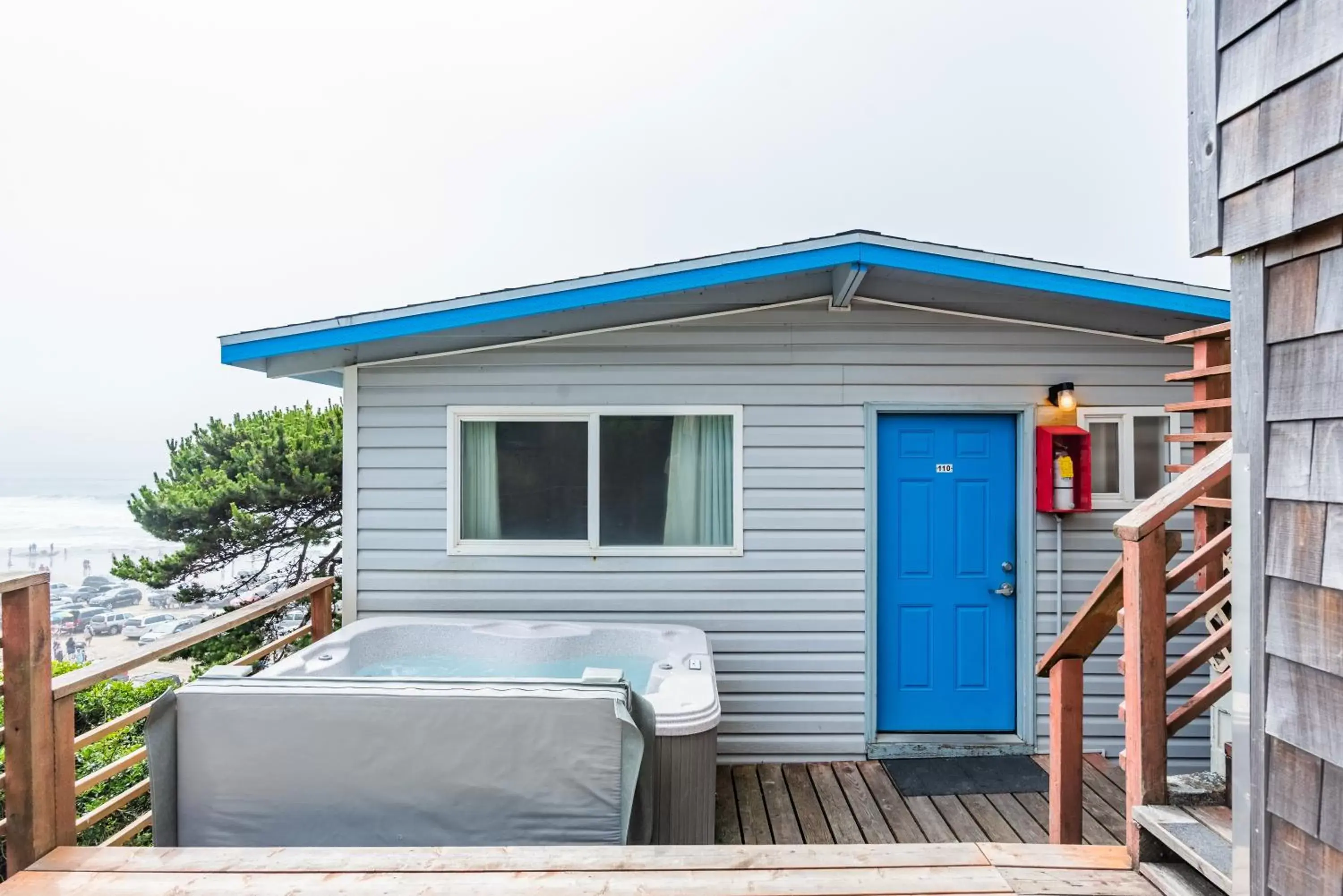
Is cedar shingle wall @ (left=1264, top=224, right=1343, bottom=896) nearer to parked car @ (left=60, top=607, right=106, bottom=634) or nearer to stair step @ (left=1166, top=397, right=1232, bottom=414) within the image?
stair step @ (left=1166, top=397, right=1232, bottom=414)

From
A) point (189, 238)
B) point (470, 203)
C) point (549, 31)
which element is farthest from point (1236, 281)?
point (189, 238)

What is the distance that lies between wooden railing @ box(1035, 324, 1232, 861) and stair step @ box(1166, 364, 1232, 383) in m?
0.77

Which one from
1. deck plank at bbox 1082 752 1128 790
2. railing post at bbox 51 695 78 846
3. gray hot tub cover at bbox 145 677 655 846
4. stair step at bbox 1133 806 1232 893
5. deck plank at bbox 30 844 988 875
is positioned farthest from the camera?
deck plank at bbox 1082 752 1128 790

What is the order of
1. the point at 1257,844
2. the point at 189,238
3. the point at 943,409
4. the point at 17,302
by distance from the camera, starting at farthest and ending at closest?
the point at 189,238
the point at 17,302
the point at 943,409
the point at 1257,844

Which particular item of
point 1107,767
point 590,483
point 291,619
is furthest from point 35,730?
point 291,619

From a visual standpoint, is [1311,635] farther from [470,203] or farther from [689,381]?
[470,203]

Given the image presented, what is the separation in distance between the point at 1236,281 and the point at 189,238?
22117mm

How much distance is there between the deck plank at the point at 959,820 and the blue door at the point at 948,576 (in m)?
0.57

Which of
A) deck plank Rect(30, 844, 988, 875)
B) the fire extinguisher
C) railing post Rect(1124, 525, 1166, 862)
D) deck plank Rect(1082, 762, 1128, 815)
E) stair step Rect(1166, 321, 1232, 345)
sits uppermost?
stair step Rect(1166, 321, 1232, 345)

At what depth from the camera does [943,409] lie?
3705 millimetres

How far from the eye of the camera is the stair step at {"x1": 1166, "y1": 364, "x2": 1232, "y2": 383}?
251 cm

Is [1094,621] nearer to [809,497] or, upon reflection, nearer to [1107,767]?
[809,497]

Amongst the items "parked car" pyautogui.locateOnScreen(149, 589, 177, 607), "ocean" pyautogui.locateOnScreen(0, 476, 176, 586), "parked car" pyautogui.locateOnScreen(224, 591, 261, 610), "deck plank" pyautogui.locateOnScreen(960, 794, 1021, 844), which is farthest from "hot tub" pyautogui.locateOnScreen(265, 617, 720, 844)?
"parked car" pyautogui.locateOnScreen(149, 589, 177, 607)

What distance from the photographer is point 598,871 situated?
1.86 metres
